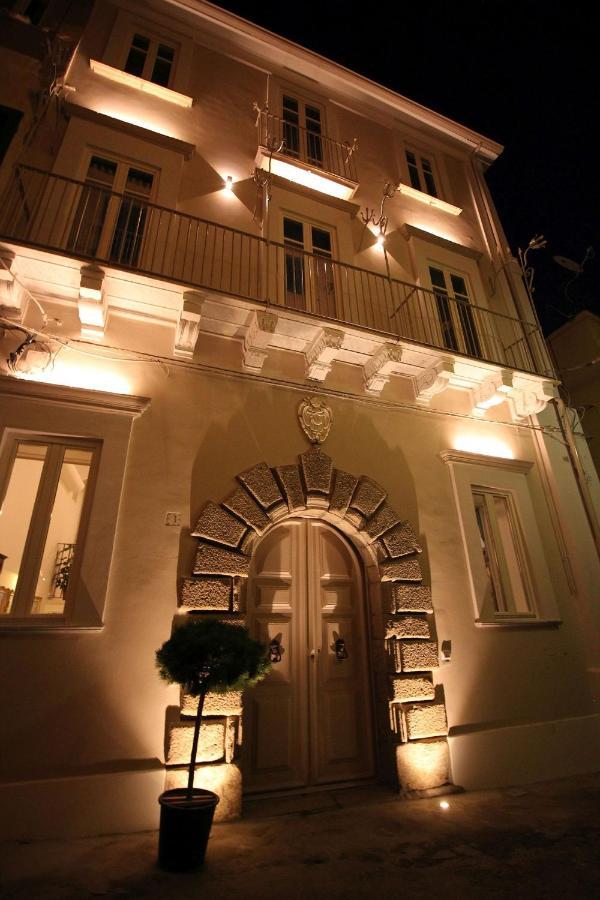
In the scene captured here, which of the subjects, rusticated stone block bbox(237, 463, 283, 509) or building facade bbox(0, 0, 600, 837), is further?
rusticated stone block bbox(237, 463, 283, 509)

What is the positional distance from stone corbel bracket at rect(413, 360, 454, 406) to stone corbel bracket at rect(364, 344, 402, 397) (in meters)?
0.45

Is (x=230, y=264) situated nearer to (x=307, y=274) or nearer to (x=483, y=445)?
(x=307, y=274)

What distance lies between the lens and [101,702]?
402cm

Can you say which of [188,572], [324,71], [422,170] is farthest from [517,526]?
[324,71]

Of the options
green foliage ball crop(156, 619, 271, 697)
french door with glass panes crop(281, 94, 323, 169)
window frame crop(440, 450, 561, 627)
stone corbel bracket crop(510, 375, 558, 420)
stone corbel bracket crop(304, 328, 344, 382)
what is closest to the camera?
green foliage ball crop(156, 619, 271, 697)

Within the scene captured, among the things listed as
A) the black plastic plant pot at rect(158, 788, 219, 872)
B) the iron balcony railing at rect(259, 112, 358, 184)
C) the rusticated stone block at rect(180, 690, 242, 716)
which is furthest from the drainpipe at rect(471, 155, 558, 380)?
the black plastic plant pot at rect(158, 788, 219, 872)

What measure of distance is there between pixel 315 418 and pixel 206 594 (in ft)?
8.52

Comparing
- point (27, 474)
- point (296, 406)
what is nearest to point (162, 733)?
point (27, 474)

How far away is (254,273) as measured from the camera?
640 cm

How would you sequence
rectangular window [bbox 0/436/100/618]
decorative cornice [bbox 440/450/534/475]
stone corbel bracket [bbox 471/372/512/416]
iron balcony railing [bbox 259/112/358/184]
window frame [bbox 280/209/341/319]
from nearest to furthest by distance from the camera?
rectangular window [bbox 0/436/100/618] < decorative cornice [bbox 440/450/534/475] < stone corbel bracket [bbox 471/372/512/416] < window frame [bbox 280/209/341/319] < iron balcony railing [bbox 259/112/358/184]

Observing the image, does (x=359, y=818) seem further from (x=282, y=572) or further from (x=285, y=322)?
(x=285, y=322)

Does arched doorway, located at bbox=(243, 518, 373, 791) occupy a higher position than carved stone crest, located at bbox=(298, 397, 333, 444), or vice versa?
carved stone crest, located at bbox=(298, 397, 333, 444)

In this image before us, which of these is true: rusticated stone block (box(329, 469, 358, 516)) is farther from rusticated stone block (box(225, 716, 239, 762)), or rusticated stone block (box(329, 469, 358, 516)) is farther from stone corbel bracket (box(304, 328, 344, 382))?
rusticated stone block (box(225, 716, 239, 762))

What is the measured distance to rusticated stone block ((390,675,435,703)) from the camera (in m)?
4.99
